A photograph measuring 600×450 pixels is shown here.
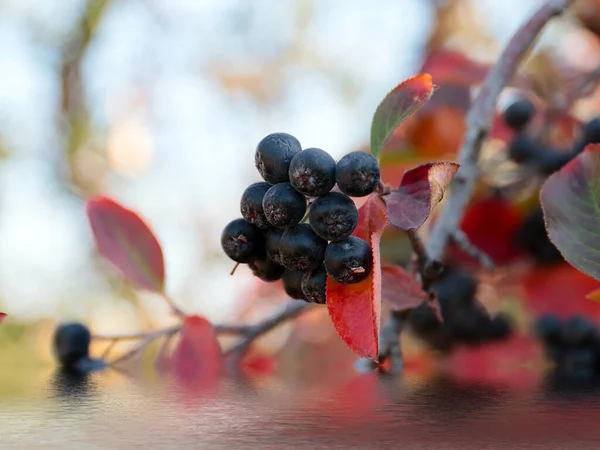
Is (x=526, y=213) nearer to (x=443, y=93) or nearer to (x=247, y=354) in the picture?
(x=443, y=93)

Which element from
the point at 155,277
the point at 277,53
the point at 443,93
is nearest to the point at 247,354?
the point at 155,277

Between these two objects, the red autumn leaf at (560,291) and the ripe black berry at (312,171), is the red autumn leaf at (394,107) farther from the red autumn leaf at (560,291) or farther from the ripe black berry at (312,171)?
the red autumn leaf at (560,291)

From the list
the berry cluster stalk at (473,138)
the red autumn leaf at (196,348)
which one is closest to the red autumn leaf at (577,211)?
the berry cluster stalk at (473,138)

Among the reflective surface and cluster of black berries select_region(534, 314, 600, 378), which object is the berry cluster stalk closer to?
the reflective surface

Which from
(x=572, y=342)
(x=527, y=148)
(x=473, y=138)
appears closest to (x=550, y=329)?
(x=572, y=342)

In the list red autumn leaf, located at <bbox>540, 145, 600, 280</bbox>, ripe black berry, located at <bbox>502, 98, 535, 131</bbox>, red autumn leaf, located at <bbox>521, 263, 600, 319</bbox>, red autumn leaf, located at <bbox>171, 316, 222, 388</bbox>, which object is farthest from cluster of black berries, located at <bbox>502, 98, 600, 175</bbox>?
red autumn leaf, located at <bbox>171, 316, 222, 388</bbox>

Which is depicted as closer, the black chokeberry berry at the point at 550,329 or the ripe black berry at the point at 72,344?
the ripe black berry at the point at 72,344
